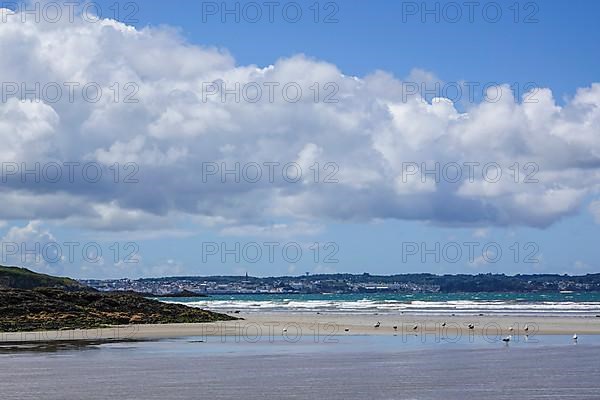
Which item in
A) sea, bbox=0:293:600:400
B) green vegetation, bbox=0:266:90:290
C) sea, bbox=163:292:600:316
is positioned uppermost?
green vegetation, bbox=0:266:90:290

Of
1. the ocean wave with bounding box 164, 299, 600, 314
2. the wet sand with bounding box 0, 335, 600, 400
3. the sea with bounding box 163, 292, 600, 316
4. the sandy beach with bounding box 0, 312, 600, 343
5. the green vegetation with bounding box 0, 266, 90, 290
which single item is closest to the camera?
the wet sand with bounding box 0, 335, 600, 400

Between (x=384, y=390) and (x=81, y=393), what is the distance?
7.69 m

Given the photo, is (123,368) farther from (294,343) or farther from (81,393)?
(294,343)

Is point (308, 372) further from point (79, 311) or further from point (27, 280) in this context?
point (27, 280)

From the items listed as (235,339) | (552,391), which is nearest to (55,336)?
(235,339)

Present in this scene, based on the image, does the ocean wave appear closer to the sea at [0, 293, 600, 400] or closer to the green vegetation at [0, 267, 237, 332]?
the green vegetation at [0, 267, 237, 332]

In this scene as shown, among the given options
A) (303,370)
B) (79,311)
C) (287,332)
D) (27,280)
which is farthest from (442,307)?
(27,280)

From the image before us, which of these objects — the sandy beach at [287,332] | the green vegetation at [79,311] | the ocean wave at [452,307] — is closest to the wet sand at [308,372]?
the sandy beach at [287,332]

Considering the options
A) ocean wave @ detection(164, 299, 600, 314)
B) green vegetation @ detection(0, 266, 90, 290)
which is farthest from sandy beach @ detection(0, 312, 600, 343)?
green vegetation @ detection(0, 266, 90, 290)

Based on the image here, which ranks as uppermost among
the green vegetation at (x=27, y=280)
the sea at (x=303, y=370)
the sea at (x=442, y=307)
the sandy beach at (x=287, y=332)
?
the green vegetation at (x=27, y=280)

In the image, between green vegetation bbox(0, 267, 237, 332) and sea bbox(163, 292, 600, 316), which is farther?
sea bbox(163, 292, 600, 316)

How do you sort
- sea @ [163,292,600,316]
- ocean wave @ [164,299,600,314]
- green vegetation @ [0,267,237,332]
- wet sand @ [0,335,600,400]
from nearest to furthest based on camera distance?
wet sand @ [0,335,600,400] < green vegetation @ [0,267,237,332] < sea @ [163,292,600,316] < ocean wave @ [164,299,600,314]

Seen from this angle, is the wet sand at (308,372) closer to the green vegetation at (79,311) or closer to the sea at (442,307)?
the green vegetation at (79,311)

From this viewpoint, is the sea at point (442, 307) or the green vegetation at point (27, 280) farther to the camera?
the green vegetation at point (27, 280)
